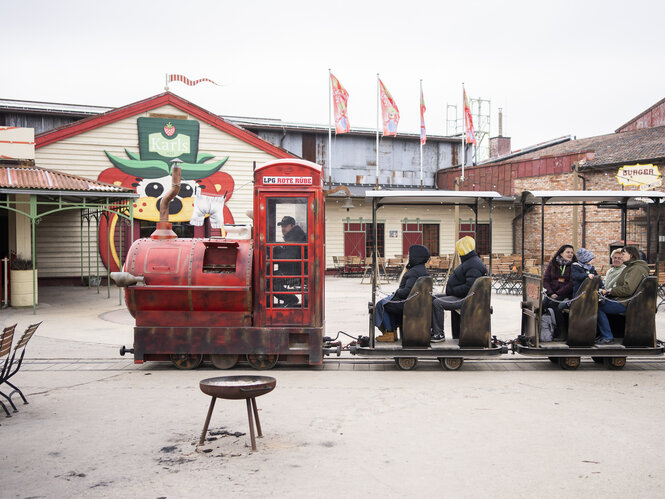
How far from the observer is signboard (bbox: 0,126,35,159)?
18.4m

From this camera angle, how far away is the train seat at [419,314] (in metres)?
9.12

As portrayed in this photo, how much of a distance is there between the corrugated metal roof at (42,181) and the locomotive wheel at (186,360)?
8.94 m

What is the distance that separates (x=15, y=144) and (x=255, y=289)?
12.7m

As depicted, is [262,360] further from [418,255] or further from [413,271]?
[418,255]

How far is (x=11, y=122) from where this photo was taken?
33.7 m

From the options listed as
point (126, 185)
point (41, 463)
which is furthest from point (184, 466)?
point (126, 185)

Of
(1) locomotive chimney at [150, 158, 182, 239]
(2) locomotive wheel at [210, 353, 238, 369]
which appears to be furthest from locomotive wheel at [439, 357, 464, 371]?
(1) locomotive chimney at [150, 158, 182, 239]

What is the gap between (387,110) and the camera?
32.0 metres

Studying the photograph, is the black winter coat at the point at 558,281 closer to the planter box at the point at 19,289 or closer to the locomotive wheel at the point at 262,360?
the locomotive wheel at the point at 262,360

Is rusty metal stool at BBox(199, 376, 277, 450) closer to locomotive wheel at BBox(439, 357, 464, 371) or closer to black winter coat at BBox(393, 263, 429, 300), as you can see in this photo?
black winter coat at BBox(393, 263, 429, 300)

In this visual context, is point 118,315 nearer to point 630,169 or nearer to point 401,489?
point 401,489

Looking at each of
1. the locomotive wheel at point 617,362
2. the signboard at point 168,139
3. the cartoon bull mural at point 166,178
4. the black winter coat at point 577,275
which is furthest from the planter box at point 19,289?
the locomotive wheel at point 617,362

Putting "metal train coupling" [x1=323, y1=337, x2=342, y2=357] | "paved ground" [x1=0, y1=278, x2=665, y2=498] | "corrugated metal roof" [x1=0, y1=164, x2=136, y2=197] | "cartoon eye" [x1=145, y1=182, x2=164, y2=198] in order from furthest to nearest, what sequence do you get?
1. "cartoon eye" [x1=145, y1=182, x2=164, y2=198]
2. "corrugated metal roof" [x1=0, y1=164, x2=136, y2=197]
3. "metal train coupling" [x1=323, y1=337, x2=342, y2=357]
4. "paved ground" [x1=0, y1=278, x2=665, y2=498]

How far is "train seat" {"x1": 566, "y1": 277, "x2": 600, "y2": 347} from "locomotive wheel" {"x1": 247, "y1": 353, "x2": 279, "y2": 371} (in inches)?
171
